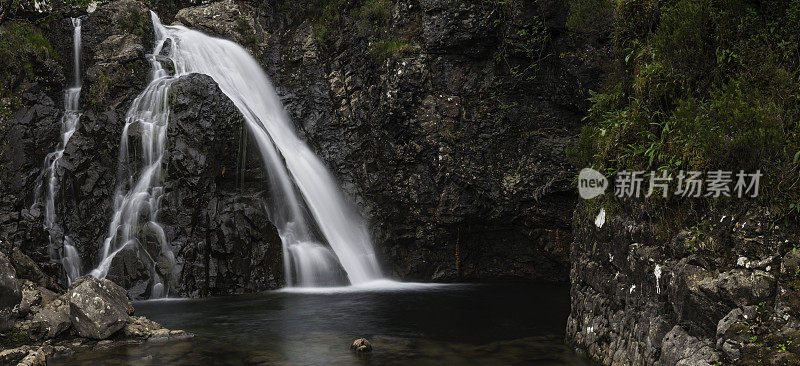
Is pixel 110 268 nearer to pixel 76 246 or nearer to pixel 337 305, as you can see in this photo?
pixel 76 246

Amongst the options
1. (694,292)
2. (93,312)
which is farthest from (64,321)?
(694,292)

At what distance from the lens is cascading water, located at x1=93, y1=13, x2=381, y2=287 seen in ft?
47.4

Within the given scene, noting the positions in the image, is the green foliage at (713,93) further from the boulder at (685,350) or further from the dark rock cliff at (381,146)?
the dark rock cliff at (381,146)

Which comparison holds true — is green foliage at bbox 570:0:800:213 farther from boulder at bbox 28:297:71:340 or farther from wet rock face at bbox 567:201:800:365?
boulder at bbox 28:297:71:340

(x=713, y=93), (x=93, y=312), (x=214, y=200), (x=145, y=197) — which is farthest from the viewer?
(x=214, y=200)

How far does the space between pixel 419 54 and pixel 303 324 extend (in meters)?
9.69

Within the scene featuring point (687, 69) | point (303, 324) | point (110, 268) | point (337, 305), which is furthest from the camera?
point (110, 268)

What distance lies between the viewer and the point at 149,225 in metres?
13.8

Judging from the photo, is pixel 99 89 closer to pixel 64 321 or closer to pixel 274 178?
pixel 274 178

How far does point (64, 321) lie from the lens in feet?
26.5

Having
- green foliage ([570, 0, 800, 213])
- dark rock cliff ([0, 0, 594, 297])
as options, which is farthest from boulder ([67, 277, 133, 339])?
green foliage ([570, 0, 800, 213])

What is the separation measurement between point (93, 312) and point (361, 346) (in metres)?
4.31

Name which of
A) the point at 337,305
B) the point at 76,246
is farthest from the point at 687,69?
the point at 76,246

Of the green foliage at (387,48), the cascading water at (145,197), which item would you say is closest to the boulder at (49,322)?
the cascading water at (145,197)
